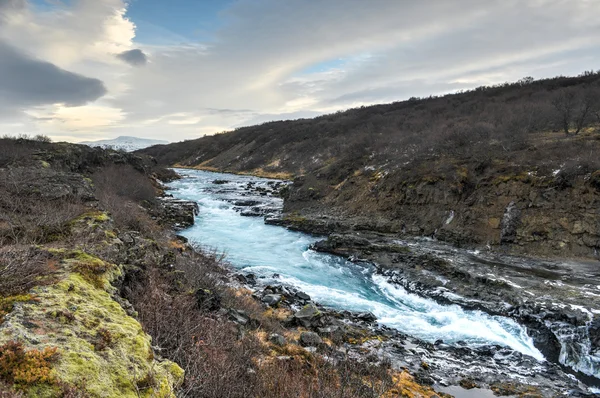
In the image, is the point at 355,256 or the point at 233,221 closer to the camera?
the point at 355,256

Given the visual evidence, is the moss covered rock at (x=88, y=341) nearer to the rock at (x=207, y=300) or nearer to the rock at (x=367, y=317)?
the rock at (x=207, y=300)

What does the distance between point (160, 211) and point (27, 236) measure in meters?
18.6

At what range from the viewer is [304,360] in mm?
7062

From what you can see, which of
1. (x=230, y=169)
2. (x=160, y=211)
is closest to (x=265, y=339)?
(x=160, y=211)

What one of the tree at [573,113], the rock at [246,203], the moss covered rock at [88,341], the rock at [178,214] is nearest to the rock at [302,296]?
the moss covered rock at [88,341]

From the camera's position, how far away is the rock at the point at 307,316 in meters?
10.1

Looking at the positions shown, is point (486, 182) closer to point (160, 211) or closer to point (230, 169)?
point (160, 211)

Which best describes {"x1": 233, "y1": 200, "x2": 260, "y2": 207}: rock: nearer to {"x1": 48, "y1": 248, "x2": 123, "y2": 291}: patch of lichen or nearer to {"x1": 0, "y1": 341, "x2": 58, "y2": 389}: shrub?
{"x1": 48, "y1": 248, "x2": 123, "y2": 291}: patch of lichen

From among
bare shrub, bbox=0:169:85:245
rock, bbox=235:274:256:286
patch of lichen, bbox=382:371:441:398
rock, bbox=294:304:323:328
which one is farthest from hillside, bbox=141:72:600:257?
bare shrub, bbox=0:169:85:245

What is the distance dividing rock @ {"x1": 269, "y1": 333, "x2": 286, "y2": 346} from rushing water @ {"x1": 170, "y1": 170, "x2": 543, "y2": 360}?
501cm

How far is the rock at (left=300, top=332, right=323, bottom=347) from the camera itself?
8.52 meters

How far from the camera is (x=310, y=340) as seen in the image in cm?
866

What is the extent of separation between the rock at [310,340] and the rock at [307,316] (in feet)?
3.67

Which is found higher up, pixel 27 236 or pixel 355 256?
pixel 27 236
